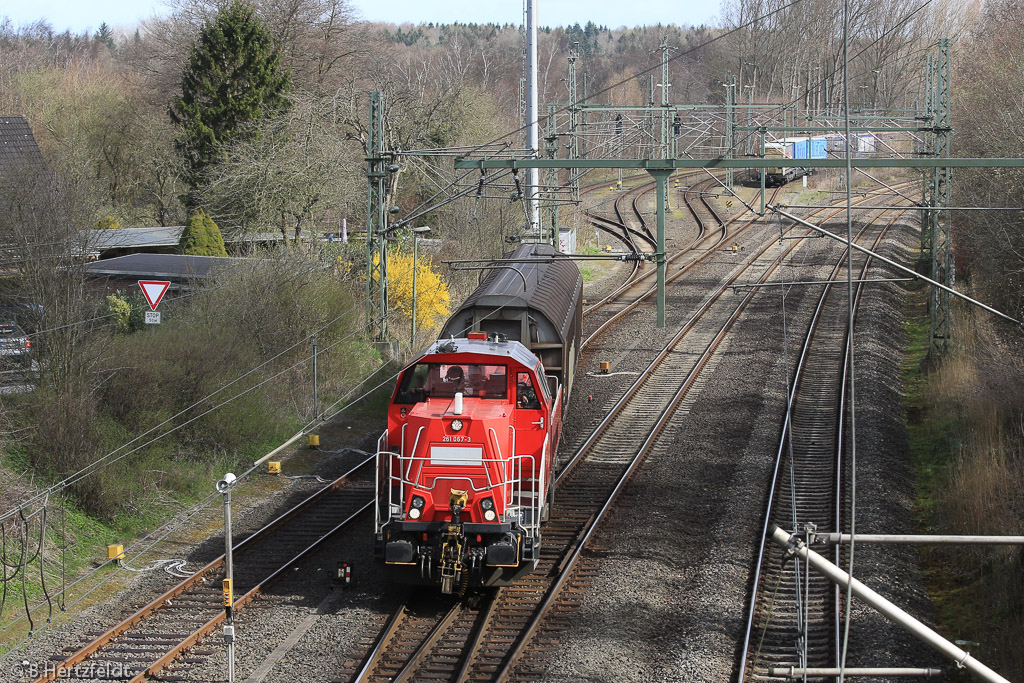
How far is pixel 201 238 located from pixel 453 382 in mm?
21292

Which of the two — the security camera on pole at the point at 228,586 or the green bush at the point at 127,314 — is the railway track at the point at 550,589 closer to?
the security camera on pole at the point at 228,586

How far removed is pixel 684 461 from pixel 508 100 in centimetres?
6430

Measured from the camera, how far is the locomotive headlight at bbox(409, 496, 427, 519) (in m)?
11.0

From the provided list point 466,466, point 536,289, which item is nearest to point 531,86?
point 536,289

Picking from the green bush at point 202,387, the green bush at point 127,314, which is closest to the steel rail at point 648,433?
the green bush at point 202,387

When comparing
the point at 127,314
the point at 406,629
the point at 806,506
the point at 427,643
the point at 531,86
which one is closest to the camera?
the point at 427,643

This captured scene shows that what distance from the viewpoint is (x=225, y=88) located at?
117 ft

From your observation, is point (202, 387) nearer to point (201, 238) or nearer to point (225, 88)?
point (201, 238)

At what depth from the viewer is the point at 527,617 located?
1124cm

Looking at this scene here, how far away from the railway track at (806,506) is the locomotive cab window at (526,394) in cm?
318

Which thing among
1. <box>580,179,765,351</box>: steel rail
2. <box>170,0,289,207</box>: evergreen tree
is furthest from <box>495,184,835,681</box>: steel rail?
<box>170,0,289,207</box>: evergreen tree

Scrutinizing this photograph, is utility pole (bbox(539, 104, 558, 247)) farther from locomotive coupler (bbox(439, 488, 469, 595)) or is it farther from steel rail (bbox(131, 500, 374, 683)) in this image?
locomotive coupler (bbox(439, 488, 469, 595))

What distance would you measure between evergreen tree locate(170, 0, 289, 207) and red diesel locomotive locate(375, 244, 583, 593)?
25965 millimetres

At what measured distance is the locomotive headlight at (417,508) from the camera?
11.0 meters
